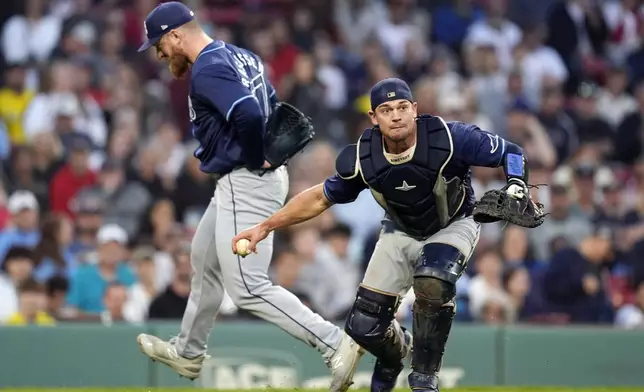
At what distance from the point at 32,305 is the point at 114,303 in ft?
2.35

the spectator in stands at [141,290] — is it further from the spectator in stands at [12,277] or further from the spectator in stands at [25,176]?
the spectator in stands at [25,176]

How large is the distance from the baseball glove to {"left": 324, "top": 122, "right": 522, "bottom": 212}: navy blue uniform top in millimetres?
200

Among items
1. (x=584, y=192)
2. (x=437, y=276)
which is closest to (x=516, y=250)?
(x=584, y=192)

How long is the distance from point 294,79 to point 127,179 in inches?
102

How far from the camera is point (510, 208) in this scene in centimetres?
709

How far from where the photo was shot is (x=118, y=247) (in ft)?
41.6

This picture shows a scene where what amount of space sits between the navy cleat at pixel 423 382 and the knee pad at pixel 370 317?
0.35 metres

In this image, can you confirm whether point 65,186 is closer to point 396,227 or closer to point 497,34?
point 497,34

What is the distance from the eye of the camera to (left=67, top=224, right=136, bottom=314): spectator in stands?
487 inches

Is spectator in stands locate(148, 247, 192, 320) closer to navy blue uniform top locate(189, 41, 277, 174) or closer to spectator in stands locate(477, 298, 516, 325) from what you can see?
spectator in stands locate(477, 298, 516, 325)

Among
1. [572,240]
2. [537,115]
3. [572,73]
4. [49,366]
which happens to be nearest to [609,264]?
[572,240]

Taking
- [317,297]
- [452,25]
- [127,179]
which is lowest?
[317,297]

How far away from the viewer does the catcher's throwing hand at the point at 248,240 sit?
749 cm

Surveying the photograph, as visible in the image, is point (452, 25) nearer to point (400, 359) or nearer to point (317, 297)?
point (317, 297)
